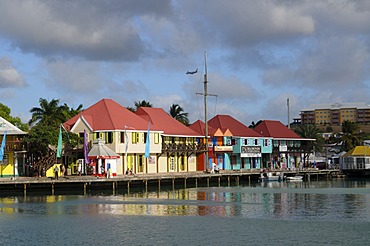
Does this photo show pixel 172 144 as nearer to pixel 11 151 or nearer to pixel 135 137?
pixel 135 137

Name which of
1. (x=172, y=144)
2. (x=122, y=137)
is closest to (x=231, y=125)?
(x=172, y=144)

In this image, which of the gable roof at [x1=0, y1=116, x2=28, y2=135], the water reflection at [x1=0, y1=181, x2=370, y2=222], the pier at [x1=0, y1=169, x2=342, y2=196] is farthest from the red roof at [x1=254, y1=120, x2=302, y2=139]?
the gable roof at [x1=0, y1=116, x2=28, y2=135]

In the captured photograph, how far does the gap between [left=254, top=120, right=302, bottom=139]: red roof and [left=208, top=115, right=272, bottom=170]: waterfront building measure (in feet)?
5.45

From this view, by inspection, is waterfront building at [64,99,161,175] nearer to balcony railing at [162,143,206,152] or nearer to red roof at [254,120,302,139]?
balcony railing at [162,143,206,152]

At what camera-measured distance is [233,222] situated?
3803 centimetres

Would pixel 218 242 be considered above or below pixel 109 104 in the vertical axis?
below

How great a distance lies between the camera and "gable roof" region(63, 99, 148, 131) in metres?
72.3

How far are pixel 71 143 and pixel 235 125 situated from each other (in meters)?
34.5

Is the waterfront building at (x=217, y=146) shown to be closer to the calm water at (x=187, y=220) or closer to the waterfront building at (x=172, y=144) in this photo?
the waterfront building at (x=172, y=144)

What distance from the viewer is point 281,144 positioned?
101688mm

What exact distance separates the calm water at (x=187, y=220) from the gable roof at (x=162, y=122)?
22889 millimetres

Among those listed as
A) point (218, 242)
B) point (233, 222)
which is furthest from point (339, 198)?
point (218, 242)

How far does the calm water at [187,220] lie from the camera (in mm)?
32319

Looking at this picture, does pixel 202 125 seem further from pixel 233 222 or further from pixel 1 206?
pixel 233 222
